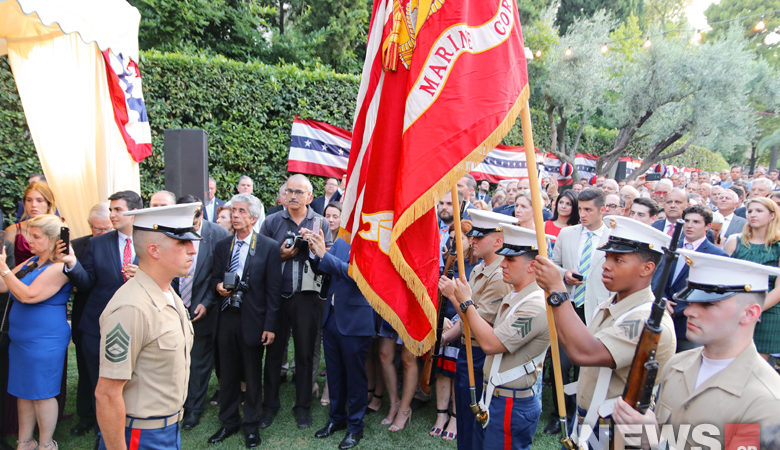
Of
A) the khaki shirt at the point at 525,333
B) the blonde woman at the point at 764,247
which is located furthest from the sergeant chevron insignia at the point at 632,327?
the blonde woman at the point at 764,247

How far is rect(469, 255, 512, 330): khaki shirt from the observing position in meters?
3.68

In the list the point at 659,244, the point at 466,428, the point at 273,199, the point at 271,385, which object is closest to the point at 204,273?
the point at 271,385

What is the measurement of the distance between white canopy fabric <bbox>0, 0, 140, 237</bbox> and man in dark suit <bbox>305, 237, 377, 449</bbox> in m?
3.59

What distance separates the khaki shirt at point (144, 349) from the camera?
7.59ft

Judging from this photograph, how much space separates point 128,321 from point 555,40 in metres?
20.0

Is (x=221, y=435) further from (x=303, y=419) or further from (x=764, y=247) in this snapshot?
(x=764, y=247)

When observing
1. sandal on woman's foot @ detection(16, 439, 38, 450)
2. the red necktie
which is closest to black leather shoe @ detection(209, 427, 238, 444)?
sandal on woman's foot @ detection(16, 439, 38, 450)

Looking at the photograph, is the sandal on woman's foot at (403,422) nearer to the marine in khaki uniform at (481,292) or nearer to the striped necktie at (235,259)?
the marine in khaki uniform at (481,292)

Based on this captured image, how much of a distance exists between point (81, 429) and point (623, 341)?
16.2 ft

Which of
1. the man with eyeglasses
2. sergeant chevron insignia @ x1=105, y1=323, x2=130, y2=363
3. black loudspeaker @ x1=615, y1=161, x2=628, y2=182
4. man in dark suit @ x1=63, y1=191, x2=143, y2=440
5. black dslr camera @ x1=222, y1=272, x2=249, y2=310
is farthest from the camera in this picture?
black loudspeaker @ x1=615, y1=161, x2=628, y2=182

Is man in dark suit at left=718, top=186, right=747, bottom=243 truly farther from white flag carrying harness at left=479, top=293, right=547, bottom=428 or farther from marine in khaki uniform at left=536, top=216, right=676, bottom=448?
marine in khaki uniform at left=536, top=216, right=676, bottom=448

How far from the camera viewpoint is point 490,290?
3738mm

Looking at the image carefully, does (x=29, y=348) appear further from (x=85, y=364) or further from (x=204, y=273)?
(x=204, y=273)

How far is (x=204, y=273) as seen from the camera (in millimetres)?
4797
